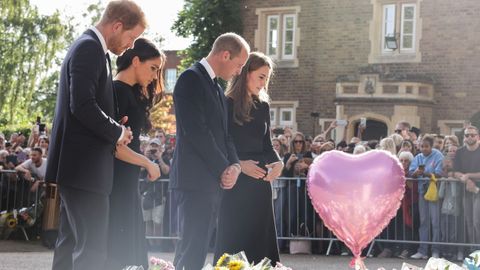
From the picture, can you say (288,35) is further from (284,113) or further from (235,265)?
(235,265)

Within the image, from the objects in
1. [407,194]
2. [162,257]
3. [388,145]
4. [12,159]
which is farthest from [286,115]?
[162,257]

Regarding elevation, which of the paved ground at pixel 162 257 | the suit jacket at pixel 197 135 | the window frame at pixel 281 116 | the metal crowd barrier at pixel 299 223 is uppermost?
the window frame at pixel 281 116

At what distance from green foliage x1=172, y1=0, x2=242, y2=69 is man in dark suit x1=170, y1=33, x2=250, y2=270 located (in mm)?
24157

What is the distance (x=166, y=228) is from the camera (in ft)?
48.5

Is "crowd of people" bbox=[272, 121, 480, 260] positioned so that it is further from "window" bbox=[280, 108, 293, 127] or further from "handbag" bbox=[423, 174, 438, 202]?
"window" bbox=[280, 108, 293, 127]

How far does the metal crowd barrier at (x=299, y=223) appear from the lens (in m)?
13.9

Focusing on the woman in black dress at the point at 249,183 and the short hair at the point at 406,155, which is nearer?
the woman in black dress at the point at 249,183

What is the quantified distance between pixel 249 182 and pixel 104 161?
2211mm

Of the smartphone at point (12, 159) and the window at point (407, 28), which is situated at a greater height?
the window at point (407, 28)

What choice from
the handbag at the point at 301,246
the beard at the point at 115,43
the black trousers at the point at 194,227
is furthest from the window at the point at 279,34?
the beard at the point at 115,43

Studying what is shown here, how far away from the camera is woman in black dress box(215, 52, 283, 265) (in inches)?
293

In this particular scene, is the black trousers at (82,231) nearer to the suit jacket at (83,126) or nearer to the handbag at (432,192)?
the suit jacket at (83,126)

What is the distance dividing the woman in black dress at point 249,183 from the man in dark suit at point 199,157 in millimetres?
618

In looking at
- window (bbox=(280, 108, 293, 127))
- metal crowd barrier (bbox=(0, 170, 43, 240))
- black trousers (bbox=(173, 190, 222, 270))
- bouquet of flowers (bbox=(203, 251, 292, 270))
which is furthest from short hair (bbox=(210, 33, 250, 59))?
window (bbox=(280, 108, 293, 127))
